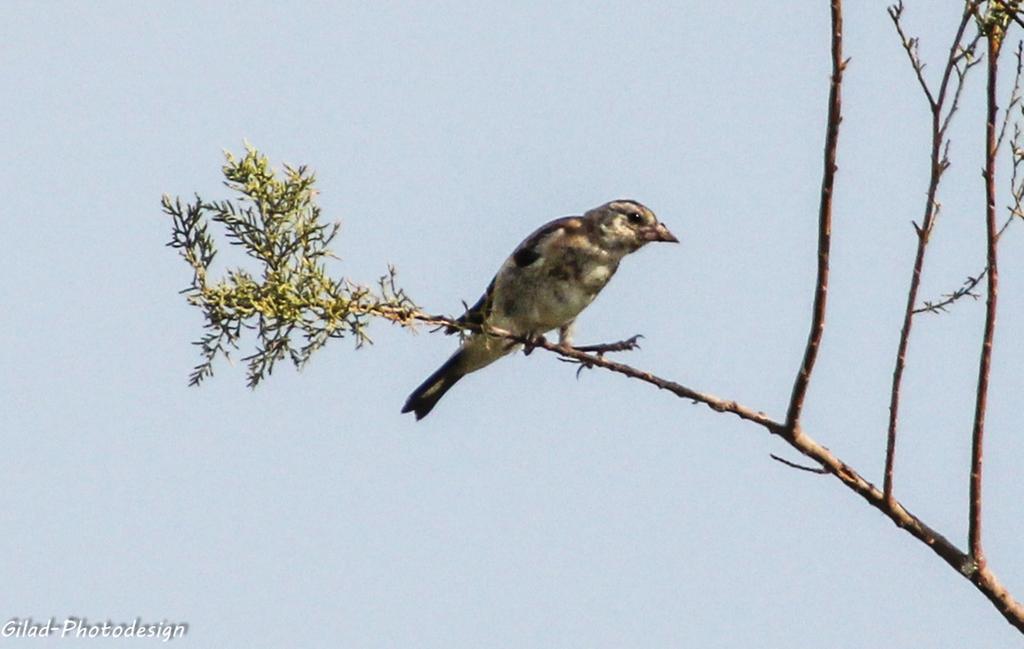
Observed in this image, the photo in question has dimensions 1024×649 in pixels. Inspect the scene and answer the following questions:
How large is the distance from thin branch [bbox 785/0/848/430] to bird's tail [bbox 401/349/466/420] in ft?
10.7

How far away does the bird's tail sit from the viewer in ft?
20.1

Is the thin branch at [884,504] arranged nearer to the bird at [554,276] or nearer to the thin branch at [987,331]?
the thin branch at [987,331]

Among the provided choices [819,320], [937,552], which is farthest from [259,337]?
[937,552]

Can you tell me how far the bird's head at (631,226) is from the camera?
19.7 ft

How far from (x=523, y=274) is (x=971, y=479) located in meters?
3.25

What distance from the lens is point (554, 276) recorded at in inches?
231

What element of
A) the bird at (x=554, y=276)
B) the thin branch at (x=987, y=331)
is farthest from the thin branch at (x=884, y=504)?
the bird at (x=554, y=276)

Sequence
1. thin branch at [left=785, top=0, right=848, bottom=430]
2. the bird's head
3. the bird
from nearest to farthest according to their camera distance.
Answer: thin branch at [left=785, top=0, right=848, bottom=430], the bird, the bird's head

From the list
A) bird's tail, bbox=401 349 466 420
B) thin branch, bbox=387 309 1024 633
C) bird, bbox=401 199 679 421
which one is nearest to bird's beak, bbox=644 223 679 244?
bird, bbox=401 199 679 421

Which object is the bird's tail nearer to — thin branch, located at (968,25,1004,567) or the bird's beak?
the bird's beak

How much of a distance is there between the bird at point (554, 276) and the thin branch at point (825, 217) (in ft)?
9.26

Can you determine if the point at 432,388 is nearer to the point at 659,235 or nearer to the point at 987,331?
the point at 659,235

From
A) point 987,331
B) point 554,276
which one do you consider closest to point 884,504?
point 987,331

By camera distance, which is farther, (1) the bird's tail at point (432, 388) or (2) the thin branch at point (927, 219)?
(1) the bird's tail at point (432, 388)
